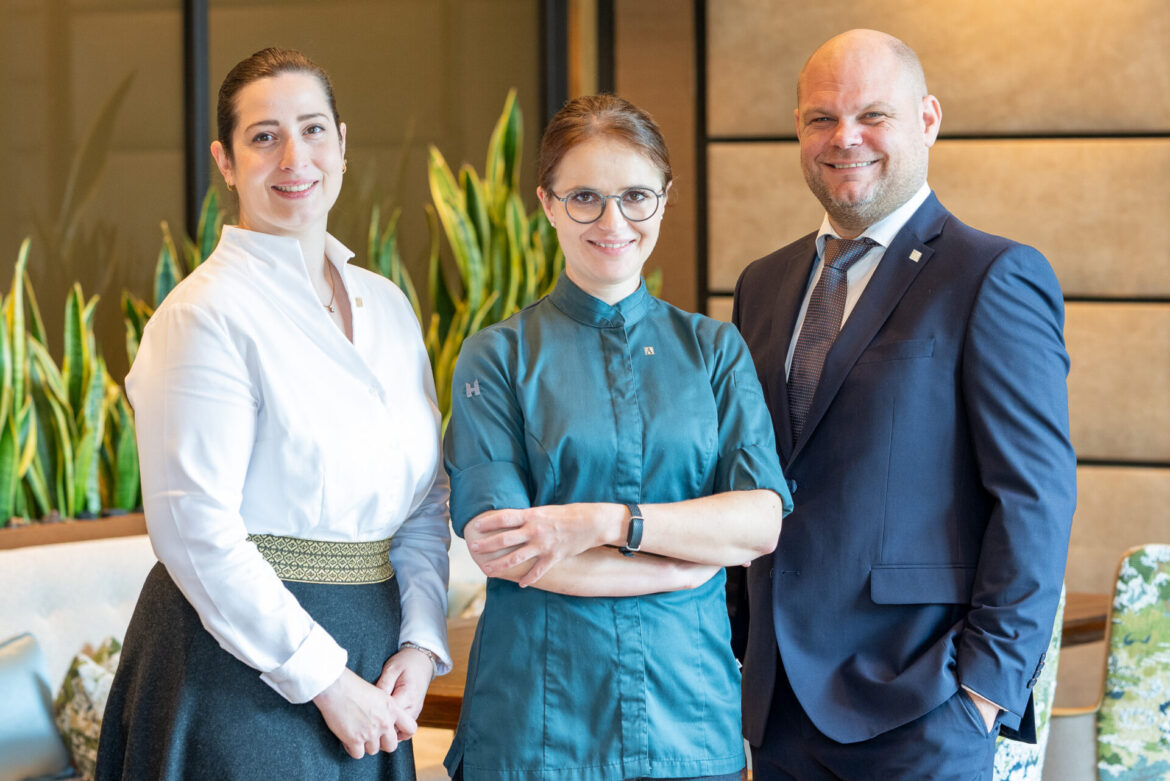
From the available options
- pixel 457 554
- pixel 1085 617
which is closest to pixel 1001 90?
pixel 1085 617

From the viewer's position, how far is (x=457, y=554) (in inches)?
139

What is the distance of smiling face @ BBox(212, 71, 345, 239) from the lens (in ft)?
5.01

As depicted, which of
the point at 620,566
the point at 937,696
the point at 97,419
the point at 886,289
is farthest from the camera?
the point at 97,419

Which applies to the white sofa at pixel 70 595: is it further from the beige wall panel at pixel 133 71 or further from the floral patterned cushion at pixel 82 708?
the beige wall panel at pixel 133 71

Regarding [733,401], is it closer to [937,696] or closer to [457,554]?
[937,696]

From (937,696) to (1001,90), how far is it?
319cm

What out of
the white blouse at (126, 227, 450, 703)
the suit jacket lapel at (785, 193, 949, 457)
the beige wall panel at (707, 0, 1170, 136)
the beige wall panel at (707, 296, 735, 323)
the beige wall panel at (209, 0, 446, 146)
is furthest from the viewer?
the beige wall panel at (707, 296, 735, 323)

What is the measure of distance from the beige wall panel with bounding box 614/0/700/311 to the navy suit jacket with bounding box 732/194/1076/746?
276 cm

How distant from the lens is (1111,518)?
4.23 m

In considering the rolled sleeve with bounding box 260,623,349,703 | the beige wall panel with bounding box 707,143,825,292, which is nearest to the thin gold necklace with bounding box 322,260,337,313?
the rolled sleeve with bounding box 260,623,349,703

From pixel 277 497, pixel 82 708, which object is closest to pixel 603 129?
pixel 277 497

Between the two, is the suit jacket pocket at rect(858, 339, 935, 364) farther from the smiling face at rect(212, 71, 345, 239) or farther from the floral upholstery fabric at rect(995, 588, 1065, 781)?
the smiling face at rect(212, 71, 345, 239)

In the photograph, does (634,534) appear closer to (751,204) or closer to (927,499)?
(927,499)

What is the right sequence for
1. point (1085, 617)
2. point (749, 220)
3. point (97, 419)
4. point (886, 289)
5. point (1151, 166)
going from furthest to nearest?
point (749, 220), point (1151, 166), point (97, 419), point (1085, 617), point (886, 289)
